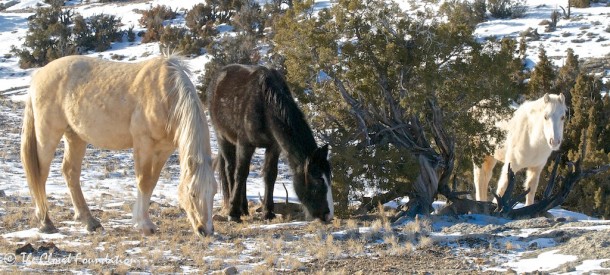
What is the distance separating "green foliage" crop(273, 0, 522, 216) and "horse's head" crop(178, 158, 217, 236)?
89.7 inches

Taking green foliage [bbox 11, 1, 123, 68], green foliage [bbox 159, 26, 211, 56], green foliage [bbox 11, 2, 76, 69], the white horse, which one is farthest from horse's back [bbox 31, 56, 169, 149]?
green foliage [bbox 11, 2, 76, 69]

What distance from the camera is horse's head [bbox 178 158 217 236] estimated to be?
720 cm

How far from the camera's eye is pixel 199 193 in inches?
283

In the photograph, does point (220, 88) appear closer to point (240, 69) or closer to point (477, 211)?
point (240, 69)

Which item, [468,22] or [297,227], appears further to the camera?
[468,22]

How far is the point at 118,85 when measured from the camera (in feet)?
26.3

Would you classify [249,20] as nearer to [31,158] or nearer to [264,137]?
[264,137]

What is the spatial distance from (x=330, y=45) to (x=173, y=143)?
254cm

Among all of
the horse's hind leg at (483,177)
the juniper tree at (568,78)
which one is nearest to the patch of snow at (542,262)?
the horse's hind leg at (483,177)

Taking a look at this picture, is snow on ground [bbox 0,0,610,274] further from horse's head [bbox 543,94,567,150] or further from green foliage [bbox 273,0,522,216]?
green foliage [bbox 273,0,522,216]

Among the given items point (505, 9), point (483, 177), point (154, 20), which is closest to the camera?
point (483, 177)

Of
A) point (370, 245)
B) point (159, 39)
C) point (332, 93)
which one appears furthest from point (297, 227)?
point (159, 39)

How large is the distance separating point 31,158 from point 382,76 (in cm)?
438

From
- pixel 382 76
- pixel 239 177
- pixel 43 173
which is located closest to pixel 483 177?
pixel 382 76
